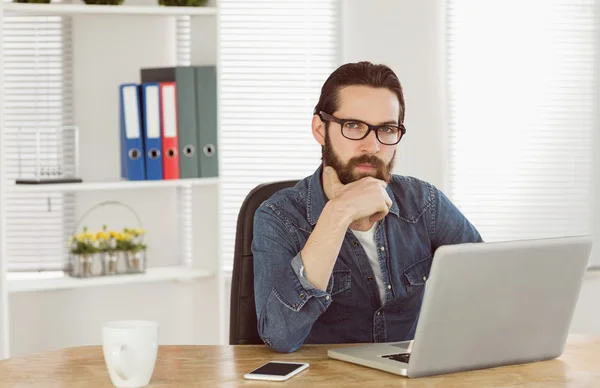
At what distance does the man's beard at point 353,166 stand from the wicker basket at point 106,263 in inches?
54.6

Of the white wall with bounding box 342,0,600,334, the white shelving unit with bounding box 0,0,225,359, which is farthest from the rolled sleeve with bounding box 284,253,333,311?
the white wall with bounding box 342,0,600,334

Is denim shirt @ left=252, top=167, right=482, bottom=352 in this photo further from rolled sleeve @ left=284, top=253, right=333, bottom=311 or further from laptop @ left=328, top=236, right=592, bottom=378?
laptop @ left=328, top=236, right=592, bottom=378

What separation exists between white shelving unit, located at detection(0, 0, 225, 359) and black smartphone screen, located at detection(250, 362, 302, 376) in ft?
5.44

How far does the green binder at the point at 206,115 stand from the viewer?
10.8ft

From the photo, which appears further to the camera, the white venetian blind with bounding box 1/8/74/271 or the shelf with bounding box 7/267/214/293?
the white venetian blind with bounding box 1/8/74/271

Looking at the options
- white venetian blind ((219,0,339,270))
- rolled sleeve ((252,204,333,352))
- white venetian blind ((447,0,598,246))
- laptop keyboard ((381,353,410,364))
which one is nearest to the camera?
laptop keyboard ((381,353,410,364))

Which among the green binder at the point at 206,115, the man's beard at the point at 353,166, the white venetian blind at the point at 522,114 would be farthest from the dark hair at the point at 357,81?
the white venetian blind at the point at 522,114

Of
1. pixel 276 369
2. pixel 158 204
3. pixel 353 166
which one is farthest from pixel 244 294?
pixel 158 204

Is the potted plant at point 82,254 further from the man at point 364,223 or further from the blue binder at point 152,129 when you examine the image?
the man at point 364,223

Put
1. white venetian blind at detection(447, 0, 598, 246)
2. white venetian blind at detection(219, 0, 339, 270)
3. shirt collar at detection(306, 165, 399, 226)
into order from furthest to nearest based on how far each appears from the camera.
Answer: white venetian blind at detection(447, 0, 598, 246) < white venetian blind at detection(219, 0, 339, 270) < shirt collar at detection(306, 165, 399, 226)

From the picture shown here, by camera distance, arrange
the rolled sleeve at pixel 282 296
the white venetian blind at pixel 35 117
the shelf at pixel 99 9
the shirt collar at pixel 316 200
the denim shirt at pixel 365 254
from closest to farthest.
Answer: the rolled sleeve at pixel 282 296 < the denim shirt at pixel 365 254 < the shirt collar at pixel 316 200 < the shelf at pixel 99 9 < the white venetian blind at pixel 35 117

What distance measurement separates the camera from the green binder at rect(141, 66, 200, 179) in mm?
3264

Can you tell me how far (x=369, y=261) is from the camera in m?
2.12

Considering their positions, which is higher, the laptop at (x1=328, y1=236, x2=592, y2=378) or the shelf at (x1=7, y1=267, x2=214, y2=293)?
the laptop at (x1=328, y1=236, x2=592, y2=378)
